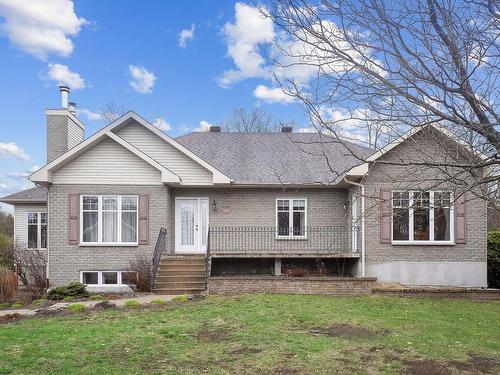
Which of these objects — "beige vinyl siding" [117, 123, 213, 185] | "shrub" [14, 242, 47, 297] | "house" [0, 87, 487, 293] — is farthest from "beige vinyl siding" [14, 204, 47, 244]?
"beige vinyl siding" [117, 123, 213, 185]

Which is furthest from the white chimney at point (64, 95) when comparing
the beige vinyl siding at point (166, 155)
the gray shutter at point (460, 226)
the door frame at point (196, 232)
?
the gray shutter at point (460, 226)

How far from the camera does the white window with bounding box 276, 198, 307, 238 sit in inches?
660

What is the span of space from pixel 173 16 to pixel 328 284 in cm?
854

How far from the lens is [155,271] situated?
1408 centimetres

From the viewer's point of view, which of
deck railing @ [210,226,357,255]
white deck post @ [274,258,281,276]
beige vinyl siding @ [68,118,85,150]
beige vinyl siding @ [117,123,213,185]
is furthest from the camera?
beige vinyl siding @ [68,118,85,150]

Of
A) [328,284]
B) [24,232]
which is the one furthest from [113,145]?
[328,284]

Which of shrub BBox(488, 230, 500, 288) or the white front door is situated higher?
the white front door

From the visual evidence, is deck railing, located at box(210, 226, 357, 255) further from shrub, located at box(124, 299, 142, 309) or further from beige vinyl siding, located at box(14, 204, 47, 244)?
beige vinyl siding, located at box(14, 204, 47, 244)

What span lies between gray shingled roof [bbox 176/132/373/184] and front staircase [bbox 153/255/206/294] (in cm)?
336

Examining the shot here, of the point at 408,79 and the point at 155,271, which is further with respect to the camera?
the point at 155,271

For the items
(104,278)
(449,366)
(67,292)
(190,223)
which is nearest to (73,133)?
(190,223)

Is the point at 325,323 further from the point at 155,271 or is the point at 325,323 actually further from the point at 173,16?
the point at 173,16

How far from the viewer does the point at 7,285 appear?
518 inches

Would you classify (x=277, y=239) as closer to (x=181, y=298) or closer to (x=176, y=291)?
(x=176, y=291)
